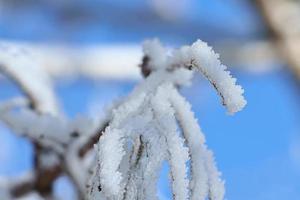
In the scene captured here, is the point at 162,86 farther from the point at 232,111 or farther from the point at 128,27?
the point at 128,27

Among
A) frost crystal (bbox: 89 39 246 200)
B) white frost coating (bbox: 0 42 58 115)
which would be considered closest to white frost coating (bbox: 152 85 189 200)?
frost crystal (bbox: 89 39 246 200)

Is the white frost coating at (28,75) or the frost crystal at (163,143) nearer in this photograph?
the frost crystal at (163,143)

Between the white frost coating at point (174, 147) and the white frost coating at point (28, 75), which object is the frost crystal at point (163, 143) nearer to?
the white frost coating at point (174, 147)

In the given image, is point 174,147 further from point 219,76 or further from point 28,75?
point 28,75

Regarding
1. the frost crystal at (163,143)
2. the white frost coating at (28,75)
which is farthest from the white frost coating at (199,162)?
the white frost coating at (28,75)

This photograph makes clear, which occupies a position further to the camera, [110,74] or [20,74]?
[110,74]

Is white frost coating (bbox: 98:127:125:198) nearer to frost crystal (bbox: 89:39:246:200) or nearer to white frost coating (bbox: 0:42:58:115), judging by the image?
frost crystal (bbox: 89:39:246:200)

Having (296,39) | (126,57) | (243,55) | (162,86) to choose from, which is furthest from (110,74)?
(162,86)

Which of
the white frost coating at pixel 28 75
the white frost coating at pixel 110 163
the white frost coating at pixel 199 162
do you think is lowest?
the white frost coating at pixel 110 163

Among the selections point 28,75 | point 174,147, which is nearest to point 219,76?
point 174,147
